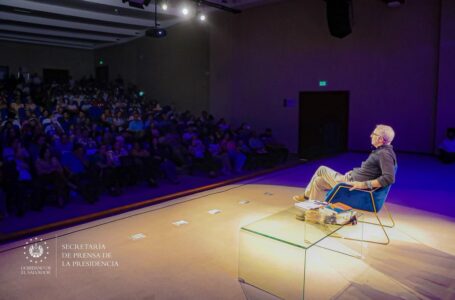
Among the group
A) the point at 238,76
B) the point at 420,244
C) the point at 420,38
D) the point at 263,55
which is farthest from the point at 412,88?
the point at 420,244

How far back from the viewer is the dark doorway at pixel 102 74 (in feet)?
54.6

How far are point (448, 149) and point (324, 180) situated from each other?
4.70m

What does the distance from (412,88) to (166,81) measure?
8.51 m

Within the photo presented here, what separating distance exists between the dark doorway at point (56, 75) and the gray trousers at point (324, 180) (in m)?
15.3

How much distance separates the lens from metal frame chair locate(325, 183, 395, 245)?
314 cm

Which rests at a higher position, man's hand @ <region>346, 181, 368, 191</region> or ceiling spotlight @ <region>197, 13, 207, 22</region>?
ceiling spotlight @ <region>197, 13, 207, 22</region>

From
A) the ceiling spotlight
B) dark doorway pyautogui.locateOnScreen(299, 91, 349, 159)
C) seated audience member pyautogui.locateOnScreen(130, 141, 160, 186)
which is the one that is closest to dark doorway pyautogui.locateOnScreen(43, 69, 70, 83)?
the ceiling spotlight

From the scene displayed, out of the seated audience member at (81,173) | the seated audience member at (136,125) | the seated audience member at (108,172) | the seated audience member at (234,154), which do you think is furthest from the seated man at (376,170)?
the seated audience member at (136,125)

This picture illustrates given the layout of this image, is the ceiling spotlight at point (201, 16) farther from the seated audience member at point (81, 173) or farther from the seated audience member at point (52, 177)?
the seated audience member at point (52, 177)

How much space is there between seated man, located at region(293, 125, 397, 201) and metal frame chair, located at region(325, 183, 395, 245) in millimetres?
73

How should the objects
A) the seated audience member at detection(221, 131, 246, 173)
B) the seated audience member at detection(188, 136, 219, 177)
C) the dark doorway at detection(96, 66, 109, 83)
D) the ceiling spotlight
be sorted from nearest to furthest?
the seated audience member at detection(188, 136, 219, 177) → the seated audience member at detection(221, 131, 246, 173) → the ceiling spotlight → the dark doorway at detection(96, 66, 109, 83)

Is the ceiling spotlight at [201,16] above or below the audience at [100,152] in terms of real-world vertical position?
above

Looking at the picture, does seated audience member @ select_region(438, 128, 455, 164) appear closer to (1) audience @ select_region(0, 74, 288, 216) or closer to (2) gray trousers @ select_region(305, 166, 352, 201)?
(1) audience @ select_region(0, 74, 288, 216)

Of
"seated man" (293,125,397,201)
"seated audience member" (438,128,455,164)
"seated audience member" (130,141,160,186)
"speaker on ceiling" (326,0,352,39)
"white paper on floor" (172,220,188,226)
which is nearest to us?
"seated man" (293,125,397,201)
